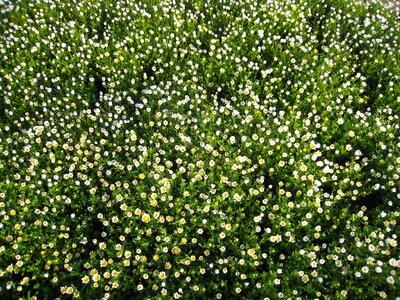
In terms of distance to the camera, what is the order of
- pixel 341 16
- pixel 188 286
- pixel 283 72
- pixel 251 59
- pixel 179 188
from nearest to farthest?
pixel 188 286
pixel 179 188
pixel 283 72
pixel 251 59
pixel 341 16

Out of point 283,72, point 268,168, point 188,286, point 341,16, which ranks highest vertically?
point 341,16

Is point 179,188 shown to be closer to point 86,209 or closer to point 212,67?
point 86,209

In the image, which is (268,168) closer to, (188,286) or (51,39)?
(188,286)

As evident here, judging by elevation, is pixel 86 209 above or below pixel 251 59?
below

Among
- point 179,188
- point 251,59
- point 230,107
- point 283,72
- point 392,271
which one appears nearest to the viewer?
point 392,271

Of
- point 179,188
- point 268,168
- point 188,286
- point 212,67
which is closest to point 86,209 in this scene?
point 179,188

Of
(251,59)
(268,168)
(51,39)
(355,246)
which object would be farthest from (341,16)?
(51,39)

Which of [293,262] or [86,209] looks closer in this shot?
[293,262]
